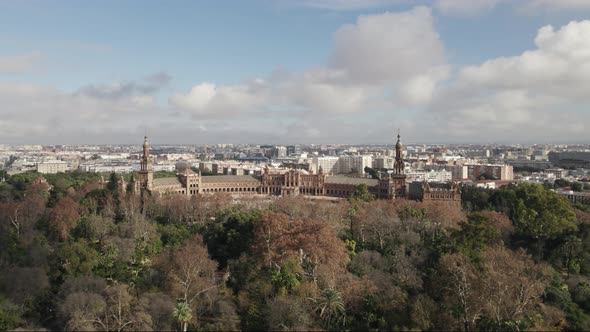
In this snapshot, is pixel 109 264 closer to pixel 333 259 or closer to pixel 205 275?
pixel 205 275

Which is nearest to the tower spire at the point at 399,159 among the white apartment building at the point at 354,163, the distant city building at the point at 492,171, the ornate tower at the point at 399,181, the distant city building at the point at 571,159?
the ornate tower at the point at 399,181

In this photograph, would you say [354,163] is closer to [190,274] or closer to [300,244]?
[300,244]

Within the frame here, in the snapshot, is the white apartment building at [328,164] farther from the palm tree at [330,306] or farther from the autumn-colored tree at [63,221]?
the palm tree at [330,306]

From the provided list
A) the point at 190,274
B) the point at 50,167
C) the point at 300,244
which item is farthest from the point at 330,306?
the point at 50,167

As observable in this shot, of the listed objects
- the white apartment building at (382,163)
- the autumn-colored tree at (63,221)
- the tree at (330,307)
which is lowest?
the tree at (330,307)

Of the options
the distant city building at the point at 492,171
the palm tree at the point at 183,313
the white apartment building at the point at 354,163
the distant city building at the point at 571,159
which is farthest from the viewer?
the white apartment building at the point at 354,163

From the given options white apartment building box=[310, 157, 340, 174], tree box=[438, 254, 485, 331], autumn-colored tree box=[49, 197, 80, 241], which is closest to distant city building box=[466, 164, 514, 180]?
white apartment building box=[310, 157, 340, 174]
